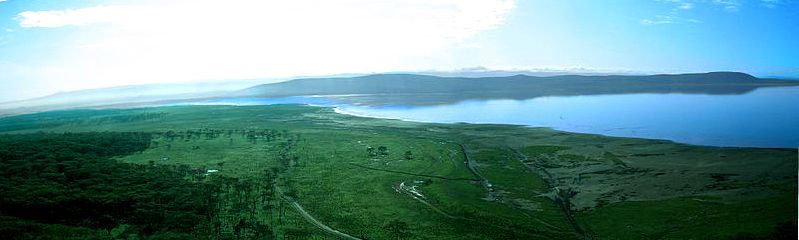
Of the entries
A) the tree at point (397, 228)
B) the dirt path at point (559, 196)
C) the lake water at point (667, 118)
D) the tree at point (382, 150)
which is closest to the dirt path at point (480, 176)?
the dirt path at point (559, 196)

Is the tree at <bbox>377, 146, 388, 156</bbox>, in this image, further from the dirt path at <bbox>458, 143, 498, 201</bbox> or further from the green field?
the dirt path at <bbox>458, 143, 498, 201</bbox>

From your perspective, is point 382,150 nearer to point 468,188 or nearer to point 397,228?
point 468,188

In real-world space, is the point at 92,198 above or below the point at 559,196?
above

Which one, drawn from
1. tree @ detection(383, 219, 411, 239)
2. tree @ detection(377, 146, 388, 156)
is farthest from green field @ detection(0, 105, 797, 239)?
tree @ detection(377, 146, 388, 156)

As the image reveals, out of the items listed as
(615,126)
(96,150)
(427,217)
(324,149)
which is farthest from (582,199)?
(96,150)

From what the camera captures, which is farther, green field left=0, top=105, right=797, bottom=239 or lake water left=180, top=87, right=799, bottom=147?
lake water left=180, top=87, right=799, bottom=147

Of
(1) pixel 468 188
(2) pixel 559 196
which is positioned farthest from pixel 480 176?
(2) pixel 559 196
